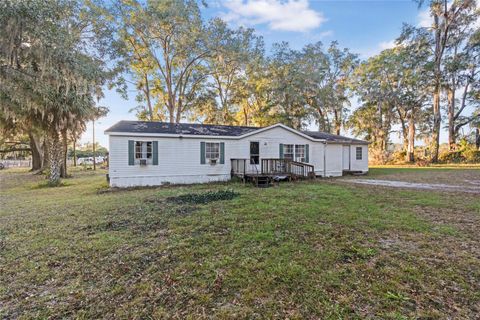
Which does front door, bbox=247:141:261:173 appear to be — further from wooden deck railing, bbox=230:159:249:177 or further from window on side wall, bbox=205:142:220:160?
window on side wall, bbox=205:142:220:160

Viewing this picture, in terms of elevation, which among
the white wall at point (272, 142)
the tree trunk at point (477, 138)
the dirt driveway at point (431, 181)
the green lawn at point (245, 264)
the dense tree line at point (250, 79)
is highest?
the dense tree line at point (250, 79)

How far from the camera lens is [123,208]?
655cm

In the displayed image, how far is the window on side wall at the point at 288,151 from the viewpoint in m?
13.4

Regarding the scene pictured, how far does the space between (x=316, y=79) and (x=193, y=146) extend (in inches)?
761

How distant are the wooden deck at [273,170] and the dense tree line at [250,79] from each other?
7.60 m

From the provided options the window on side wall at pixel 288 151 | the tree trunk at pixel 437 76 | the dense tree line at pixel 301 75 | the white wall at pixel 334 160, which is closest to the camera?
the window on side wall at pixel 288 151

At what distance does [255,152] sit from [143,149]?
228 inches

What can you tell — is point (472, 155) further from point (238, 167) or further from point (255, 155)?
point (238, 167)

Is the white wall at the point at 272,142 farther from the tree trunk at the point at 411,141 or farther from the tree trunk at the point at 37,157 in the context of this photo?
the tree trunk at the point at 37,157

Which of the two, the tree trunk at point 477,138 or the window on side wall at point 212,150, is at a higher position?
the tree trunk at point 477,138

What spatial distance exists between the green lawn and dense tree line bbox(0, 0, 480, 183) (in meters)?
8.01

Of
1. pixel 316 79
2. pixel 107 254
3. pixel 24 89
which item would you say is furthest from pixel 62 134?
pixel 316 79

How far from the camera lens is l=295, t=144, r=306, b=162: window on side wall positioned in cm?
1372

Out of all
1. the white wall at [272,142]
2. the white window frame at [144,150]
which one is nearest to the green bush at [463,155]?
the white wall at [272,142]
